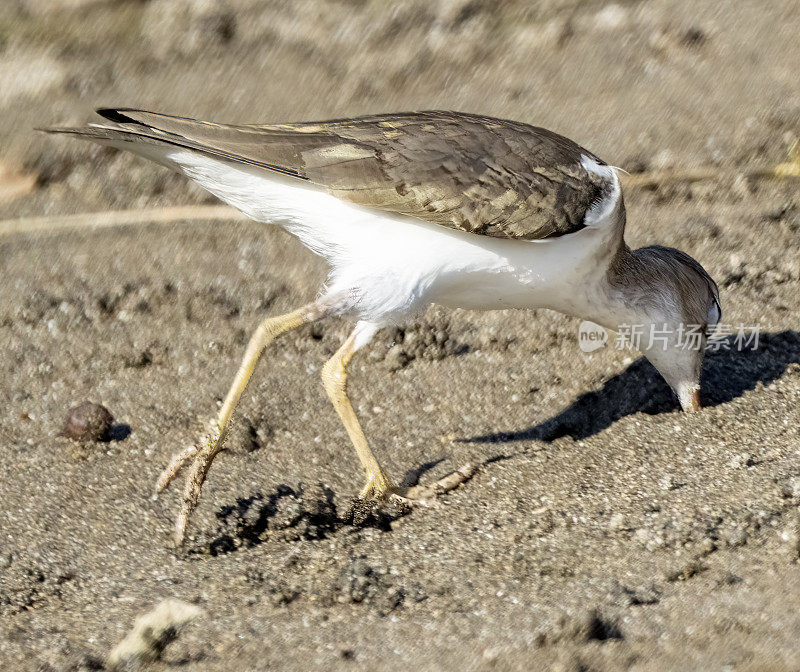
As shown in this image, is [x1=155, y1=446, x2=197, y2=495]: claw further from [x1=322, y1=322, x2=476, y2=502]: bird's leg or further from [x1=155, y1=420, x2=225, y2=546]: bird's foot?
[x1=322, y1=322, x2=476, y2=502]: bird's leg

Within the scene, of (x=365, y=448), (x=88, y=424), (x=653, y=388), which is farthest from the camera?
(x=653, y=388)

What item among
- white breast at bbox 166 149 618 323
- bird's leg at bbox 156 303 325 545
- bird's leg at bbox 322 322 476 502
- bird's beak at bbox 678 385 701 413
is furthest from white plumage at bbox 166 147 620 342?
bird's beak at bbox 678 385 701 413

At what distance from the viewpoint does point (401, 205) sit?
409 centimetres

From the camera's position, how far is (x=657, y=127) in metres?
7.03

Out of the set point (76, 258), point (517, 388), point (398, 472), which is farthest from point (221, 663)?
point (76, 258)

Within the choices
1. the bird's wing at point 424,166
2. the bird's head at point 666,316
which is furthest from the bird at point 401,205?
the bird's head at point 666,316

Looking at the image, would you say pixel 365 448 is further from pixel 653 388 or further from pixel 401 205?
pixel 653 388

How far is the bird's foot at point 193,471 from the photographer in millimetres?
4145

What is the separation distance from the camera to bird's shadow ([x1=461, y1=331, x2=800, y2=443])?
5082 millimetres

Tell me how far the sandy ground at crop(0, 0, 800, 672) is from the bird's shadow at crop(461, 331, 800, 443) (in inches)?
0.8

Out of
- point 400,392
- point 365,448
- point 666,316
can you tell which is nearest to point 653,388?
point 666,316

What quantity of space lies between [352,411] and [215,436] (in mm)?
711

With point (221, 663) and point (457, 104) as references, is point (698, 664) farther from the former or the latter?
point (457, 104)

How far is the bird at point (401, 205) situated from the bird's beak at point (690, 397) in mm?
810
